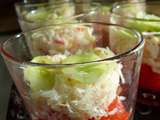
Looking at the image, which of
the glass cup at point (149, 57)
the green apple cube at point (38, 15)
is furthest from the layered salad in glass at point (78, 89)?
the green apple cube at point (38, 15)

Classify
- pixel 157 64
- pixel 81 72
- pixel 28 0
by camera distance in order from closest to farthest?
pixel 81 72
pixel 157 64
pixel 28 0

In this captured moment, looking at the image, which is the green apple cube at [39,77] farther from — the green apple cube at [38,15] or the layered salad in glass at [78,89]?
the green apple cube at [38,15]

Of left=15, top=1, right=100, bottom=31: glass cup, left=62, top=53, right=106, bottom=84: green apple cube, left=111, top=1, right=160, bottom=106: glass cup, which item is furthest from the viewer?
left=15, top=1, right=100, bottom=31: glass cup

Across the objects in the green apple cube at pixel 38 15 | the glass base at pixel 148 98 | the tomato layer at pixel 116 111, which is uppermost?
the green apple cube at pixel 38 15

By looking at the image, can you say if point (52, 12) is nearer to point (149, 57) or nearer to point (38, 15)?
point (38, 15)

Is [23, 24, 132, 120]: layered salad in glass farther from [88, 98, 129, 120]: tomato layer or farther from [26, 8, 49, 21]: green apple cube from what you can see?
[26, 8, 49, 21]: green apple cube

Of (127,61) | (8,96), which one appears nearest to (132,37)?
(127,61)

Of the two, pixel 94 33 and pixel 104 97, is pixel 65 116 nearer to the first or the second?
pixel 104 97

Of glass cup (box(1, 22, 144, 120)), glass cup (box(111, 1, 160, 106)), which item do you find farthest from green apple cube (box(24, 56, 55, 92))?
glass cup (box(111, 1, 160, 106))
